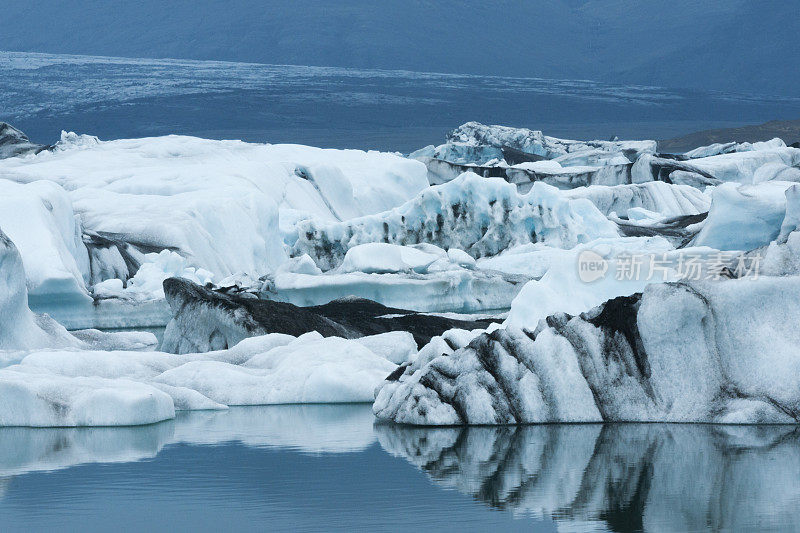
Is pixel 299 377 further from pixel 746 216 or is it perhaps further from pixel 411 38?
pixel 411 38

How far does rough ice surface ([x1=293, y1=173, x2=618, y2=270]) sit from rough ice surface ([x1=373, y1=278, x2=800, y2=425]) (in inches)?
628

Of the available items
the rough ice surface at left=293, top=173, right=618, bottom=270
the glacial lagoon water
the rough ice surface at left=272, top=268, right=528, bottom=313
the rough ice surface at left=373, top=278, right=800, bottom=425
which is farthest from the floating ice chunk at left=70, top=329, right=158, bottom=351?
the rough ice surface at left=293, top=173, right=618, bottom=270

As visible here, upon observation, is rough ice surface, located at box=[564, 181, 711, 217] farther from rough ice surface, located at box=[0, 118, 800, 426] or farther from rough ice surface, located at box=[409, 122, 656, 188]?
rough ice surface, located at box=[409, 122, 656, 188]

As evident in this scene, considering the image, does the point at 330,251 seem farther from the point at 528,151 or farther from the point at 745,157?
the point at 528,151

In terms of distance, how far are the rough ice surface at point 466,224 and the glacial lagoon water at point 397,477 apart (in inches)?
614

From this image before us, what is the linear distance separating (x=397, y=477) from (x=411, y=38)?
181m

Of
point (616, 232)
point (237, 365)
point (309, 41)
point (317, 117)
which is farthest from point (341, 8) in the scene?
point (237, 365)

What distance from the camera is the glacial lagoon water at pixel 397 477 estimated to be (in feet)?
17.7

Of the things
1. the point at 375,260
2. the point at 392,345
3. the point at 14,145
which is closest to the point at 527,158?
the point at 14,145

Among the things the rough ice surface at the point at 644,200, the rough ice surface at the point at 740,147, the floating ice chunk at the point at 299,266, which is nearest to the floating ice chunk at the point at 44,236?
the floating ice chunk at the point at 299,266

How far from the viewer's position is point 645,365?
315 inches

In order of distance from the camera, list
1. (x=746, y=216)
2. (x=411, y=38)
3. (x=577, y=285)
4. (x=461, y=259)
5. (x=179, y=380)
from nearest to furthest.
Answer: (x=179, y=380), (x=577, y=285), (x=746, y=216), (x=461, y=259), (x=411, y=38)

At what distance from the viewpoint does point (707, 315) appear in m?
7.87

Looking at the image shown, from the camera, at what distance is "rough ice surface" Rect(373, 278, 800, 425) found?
7.84 meters
